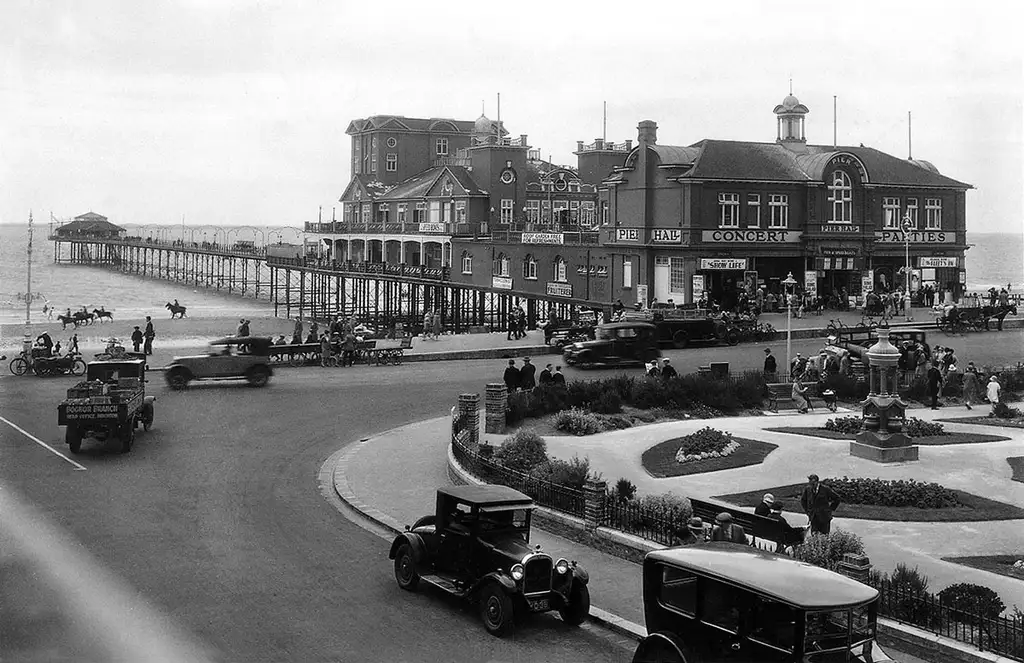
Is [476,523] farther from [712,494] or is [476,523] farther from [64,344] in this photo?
[64,344]

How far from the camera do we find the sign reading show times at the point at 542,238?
6688 cm

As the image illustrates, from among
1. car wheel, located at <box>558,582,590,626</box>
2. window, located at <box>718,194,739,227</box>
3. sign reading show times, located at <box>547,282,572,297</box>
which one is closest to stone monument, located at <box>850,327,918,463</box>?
car wheel, located at <box>558,582,590,626</box>

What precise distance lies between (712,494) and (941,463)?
560 cm

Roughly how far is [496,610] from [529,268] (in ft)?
188

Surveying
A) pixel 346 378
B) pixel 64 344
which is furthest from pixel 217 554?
pixel 64 344

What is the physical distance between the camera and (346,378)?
39.2 metres

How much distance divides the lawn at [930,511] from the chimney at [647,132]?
41230mm

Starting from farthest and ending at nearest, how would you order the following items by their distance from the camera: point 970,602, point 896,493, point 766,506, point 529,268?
1. point 529,268
2. point 896,493
3. point 766,506
4. point 970,602

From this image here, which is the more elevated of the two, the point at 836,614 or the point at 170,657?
the point at 836,614

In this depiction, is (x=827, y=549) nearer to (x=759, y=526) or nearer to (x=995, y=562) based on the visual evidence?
(x=759, y=526)

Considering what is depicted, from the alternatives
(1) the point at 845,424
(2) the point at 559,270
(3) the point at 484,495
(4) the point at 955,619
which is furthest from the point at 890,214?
(4) the point at 955,619

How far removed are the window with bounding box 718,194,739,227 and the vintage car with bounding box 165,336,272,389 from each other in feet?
94.0

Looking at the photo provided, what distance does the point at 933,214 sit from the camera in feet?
210

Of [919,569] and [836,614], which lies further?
[919,569]
